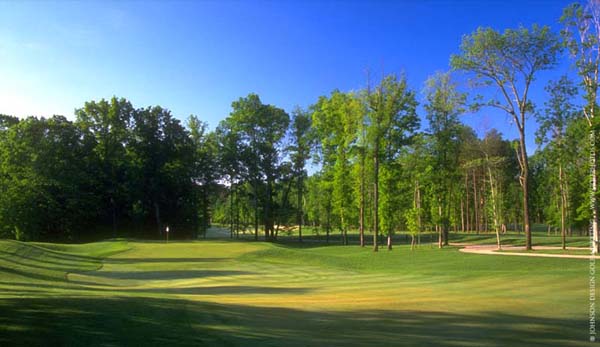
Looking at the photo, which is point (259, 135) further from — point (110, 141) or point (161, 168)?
point (110, 141)

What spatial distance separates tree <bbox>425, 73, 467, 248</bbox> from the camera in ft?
128

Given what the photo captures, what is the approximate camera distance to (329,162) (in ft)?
182

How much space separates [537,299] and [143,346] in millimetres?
10964

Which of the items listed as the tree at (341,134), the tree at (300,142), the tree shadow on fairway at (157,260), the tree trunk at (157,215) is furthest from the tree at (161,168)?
the tree shadow on fairway at (157,260)

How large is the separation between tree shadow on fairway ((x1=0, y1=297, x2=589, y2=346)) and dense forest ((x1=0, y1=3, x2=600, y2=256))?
67.5 ft

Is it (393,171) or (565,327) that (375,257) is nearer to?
(393,171)

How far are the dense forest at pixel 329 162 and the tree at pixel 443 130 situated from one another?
101mm

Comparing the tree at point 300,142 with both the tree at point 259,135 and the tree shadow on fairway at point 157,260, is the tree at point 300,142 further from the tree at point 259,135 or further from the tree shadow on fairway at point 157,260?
the tree shadow on fairway at point 157,260

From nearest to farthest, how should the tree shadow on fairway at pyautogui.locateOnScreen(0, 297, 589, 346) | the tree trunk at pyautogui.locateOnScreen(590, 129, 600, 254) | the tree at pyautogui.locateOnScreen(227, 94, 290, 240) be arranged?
the tree shadow on fairway at pyautogui.locateOnScreen(0, 297, 589, 346)
the tree trunk at pyautogui.locateOnScreen(590, 129, 600, 254)
the tree at pyautogui.locateOnScreen(227, 94, 290, 240)

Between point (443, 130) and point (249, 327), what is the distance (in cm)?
3446

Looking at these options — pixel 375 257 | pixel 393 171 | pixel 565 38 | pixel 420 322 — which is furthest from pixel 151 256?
pixel 565 38

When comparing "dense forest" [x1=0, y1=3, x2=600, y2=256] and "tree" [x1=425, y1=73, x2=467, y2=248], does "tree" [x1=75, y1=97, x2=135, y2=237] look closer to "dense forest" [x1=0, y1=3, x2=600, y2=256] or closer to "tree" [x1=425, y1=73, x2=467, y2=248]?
"dense forest" [x1=0, y1=3, x2=600, y2=256]

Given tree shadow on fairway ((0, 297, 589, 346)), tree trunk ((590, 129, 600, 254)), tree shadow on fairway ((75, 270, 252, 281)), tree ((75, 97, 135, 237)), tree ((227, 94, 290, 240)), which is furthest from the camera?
tree ((227, 94, 290, 240))

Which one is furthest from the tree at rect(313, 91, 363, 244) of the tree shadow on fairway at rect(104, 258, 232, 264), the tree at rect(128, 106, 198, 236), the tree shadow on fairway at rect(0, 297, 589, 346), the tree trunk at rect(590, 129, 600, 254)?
the tree shadow on fairway at rect(0, 297, 589, 346)
